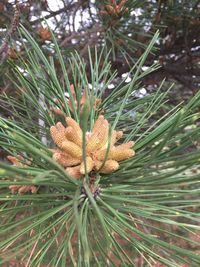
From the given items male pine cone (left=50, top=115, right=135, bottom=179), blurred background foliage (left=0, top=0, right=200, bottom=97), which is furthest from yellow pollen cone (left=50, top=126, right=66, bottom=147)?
blurred background foliage (left=0, top=0, right=200, bottom=97)

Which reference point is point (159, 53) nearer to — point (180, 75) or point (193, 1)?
point (180, 75)

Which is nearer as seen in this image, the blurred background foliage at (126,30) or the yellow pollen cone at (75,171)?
the yellow pollen cone at (75,171)

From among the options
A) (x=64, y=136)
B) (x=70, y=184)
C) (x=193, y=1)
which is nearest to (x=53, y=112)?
(x=64, y=136)

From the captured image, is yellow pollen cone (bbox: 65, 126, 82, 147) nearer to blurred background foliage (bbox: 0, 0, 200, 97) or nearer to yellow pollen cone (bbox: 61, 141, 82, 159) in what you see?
yellow pollen cone (bbox: 61, 141, 82, 159)

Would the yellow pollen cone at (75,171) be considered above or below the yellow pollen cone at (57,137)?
below

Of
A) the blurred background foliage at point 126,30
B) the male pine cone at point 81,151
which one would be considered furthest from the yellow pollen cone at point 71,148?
the blurred background foliage at point 126,30

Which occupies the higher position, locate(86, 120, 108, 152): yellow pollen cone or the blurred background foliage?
the blurred background foliage

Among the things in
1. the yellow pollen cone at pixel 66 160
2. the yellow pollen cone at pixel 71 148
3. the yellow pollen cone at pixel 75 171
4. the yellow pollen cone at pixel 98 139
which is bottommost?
the yellow pollen cone at pixel 75 171

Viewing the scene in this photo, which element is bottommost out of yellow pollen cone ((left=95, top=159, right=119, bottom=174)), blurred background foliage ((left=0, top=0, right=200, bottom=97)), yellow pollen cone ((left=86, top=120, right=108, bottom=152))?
yellow pollen cone ((left=95, top=159, right=119, bottom=174))

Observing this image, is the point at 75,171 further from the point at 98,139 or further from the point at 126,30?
the point at 126,30

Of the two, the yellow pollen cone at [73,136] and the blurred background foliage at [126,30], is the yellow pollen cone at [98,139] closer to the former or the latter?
the yellow pollen cone at [73,136]
